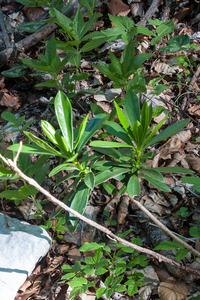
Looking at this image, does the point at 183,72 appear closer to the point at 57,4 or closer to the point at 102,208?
the point at 57,4

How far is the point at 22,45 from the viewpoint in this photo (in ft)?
10.4

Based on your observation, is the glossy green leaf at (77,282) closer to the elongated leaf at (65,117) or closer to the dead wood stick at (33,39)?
the elongated leaf at (65,117)

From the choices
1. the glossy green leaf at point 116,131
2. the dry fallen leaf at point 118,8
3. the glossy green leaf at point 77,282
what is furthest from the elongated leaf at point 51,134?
the dry fallen leaf at point 118,8

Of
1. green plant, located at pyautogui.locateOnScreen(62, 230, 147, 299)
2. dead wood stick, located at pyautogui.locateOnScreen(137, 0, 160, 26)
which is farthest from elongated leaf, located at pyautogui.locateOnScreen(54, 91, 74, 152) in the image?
dead wood stick, located at pyautogui.locateOnScreen(137, 0, 160, 26)

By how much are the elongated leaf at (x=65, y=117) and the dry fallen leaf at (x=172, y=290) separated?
113 cm

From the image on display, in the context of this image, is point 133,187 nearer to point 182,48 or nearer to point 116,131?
point 116,131

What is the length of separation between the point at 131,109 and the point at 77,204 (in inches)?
25.8

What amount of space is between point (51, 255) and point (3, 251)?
43 cm

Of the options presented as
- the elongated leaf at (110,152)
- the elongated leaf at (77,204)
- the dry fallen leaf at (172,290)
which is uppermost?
the elongated leaf at (110,152)

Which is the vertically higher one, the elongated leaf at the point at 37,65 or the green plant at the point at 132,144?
the elongated leaf at the point at 37,65

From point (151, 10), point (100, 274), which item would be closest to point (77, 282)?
point (100, 274)

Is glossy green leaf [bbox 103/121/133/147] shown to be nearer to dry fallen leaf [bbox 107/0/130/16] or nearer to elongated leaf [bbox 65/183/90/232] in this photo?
elongated leaf [bbox 65/183/90/232]

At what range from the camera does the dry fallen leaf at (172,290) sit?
1.50 metres

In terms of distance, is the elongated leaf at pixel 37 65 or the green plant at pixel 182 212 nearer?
the green plant at pixel 182 212
